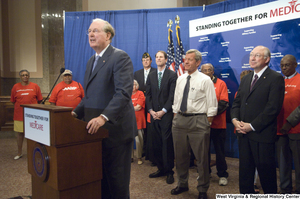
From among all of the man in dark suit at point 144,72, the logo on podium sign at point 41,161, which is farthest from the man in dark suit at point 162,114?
the logo on podium sign at point 41,161

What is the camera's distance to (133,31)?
17.6 ft

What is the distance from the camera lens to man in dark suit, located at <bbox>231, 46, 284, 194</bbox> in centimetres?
230

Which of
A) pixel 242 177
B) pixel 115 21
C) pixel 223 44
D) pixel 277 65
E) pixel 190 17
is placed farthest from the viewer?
pixel 115 21

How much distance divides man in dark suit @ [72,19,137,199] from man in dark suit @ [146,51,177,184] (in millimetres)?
1619

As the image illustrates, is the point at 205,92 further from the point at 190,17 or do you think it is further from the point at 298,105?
the point at 190,17

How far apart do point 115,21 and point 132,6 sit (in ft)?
9.16

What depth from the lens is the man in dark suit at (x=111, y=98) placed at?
1.74 metres

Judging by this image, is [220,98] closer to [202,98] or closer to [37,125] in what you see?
[202,98]

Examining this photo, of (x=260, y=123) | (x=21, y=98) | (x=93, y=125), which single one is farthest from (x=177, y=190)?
(x=21, y=98)

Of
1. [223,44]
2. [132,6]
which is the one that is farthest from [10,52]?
[223,44]

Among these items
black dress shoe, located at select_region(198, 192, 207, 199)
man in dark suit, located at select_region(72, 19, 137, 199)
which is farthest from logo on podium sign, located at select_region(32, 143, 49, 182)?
black dress shoe, located at select_region(198, 192, 207, 199)

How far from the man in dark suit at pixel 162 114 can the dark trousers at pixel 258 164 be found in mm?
1138

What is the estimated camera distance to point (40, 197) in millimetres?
1635

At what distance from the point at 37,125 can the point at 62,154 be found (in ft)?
0.87
